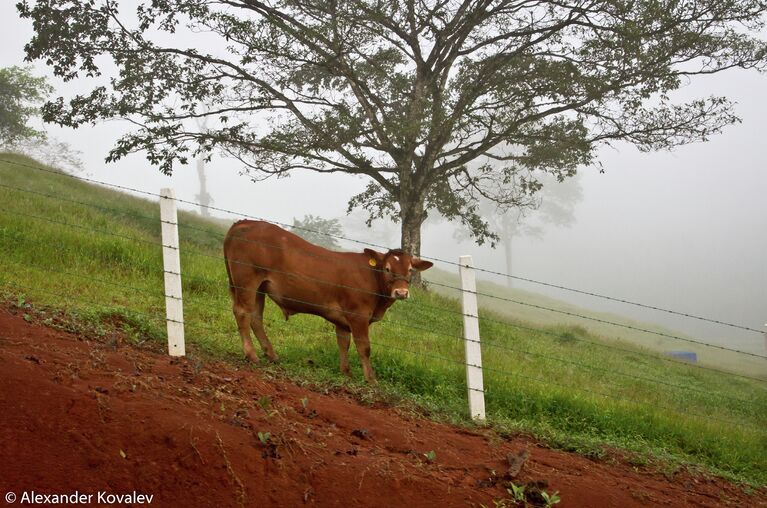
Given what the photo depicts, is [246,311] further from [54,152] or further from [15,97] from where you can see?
[54,152]

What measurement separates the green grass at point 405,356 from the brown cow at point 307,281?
544 millimetres

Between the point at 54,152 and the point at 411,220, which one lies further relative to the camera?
the point at 54,152

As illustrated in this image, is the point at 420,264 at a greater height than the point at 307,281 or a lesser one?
greater

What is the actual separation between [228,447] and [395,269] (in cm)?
479

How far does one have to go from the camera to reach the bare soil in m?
4.23

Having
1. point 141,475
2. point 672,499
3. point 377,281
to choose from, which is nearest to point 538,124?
point 377,281

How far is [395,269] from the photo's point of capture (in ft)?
30.2

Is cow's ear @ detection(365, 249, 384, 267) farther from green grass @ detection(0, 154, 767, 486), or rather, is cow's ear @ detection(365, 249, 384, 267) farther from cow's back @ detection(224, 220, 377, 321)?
green grass @ detection(0, 154, 767, 486)

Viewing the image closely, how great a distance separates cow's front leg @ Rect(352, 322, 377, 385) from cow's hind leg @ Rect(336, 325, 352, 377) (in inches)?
9.5

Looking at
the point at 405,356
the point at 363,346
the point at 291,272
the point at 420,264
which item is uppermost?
the point at 420,264

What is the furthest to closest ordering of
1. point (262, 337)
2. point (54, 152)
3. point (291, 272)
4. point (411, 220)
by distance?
point (54, 152) → point (411, 220) → point (262, 337) → point (291, 272)

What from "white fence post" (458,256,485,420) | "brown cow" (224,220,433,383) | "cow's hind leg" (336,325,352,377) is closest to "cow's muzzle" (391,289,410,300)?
"brown cow" (224,220,433,383)

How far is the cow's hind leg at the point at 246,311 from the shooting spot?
892 cm

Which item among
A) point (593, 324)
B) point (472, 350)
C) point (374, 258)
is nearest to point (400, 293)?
point (374, 258)
